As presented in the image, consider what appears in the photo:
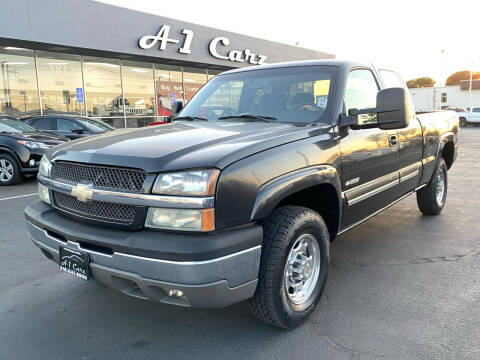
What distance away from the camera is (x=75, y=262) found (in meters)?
2.49

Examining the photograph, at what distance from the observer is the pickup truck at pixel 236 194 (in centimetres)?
218

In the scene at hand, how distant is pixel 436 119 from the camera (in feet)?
16.9

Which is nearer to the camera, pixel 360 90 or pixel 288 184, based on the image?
pixel 288 184

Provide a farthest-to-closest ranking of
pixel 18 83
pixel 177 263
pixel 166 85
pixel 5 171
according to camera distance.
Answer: pixel 166 85 → pixel 18 83 → pixel 5 171 → pixel 177 263

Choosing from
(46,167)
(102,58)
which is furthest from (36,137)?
(102,58)

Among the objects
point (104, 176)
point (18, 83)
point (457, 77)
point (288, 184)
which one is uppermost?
point (457, 77)

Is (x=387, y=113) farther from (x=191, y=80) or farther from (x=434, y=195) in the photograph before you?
(x=191, y=80)

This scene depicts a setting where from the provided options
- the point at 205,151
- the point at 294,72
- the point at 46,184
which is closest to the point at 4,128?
the point at 46,184

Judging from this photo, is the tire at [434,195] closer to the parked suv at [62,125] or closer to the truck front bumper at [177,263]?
the truck front bumper at [177,263]

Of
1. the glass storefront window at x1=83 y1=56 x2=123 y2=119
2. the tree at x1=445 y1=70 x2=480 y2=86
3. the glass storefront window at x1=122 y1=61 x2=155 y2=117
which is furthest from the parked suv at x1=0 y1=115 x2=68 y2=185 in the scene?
the tree at x1=445 y1=70 x2=480 y2=86

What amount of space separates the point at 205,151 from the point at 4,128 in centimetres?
814

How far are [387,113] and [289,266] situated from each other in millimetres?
1450

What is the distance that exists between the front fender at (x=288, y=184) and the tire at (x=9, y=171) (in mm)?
7515

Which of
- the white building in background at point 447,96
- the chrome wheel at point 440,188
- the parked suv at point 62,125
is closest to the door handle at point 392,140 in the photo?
the chrome wheel at point 440,188
